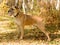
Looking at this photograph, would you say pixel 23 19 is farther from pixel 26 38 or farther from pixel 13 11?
pixel 26 38

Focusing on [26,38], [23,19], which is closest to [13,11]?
[23,19]

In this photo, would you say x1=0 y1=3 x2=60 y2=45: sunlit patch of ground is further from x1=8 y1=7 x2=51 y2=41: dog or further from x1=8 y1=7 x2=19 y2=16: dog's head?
x1=8 y1=7 x2=19 y2=16: dog's head

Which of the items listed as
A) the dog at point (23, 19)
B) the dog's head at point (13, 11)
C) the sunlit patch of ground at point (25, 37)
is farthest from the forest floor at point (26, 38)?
the dog's head at point (13, 11)

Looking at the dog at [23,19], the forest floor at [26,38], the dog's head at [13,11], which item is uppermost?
the dog's head at [13,11]

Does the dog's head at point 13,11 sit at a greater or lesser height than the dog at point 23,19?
greater

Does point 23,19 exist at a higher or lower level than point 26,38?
higher

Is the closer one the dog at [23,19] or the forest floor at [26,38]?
the forest floor at [26,38]

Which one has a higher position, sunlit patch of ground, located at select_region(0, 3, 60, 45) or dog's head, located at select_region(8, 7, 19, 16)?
dog's head, located at select_region(8, 7, 19, 16)

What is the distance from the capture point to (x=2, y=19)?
12.9m

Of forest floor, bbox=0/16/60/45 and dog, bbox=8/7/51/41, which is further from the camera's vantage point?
dog, bbox=8/7/51/41

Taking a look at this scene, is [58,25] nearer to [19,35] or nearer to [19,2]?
[19,35]

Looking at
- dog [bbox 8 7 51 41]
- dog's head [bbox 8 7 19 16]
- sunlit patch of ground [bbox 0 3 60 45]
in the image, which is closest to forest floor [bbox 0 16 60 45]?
sunlit patch of ground [bbox 0 3 60 45]

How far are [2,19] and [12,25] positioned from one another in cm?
206

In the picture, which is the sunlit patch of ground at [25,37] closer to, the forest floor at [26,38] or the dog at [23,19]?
the forest floor at [26,38]
